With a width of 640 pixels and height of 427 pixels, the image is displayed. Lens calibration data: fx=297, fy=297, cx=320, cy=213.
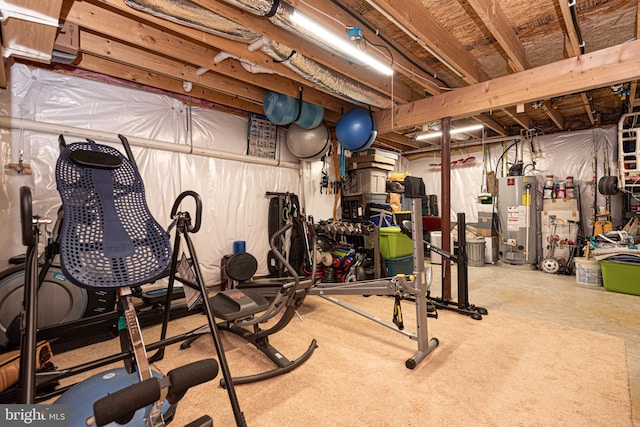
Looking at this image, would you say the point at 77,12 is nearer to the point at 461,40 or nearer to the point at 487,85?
the point at 461,40

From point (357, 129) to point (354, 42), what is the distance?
5.48 feet

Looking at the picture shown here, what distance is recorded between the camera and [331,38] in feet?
7.87

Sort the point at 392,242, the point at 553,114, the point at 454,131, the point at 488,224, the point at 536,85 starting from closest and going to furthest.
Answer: the point at 536,85 → the point at 392,242 → the point at 553,114 → the point at 454,131 → the point at 488,224

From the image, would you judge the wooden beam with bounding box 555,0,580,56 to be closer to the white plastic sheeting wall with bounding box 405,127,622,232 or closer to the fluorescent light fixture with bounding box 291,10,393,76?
the fluorescent light fixture with bounding box 291,10,393,76

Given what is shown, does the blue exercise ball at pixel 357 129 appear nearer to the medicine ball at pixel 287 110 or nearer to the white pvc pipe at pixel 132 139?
the medicine ball at pixel 287 110

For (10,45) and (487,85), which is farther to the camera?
(487,85)

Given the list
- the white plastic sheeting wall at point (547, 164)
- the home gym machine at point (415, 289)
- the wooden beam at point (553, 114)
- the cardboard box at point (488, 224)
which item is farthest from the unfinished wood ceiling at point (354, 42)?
the cardboard box at point (488, 224)

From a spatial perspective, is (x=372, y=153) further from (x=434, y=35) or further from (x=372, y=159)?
(x=434, y=35)

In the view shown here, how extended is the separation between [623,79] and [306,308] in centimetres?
389

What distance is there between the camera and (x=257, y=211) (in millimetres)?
4836

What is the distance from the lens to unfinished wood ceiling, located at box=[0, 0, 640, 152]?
7.55ft

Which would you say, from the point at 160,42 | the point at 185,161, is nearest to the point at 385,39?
the point at 160,42

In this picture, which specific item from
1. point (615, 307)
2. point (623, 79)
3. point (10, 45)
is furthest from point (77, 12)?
point (615, 307)

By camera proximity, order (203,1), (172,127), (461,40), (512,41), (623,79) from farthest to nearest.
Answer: (172,127)
(461,40)
(512,41)
(623,79)
(203,1)
